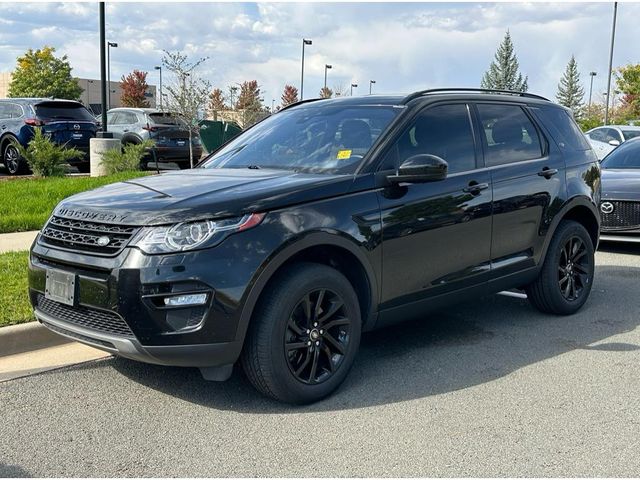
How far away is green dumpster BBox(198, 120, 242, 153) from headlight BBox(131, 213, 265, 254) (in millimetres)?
17426

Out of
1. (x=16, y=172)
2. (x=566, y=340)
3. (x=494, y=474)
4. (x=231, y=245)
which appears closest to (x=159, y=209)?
(x=231, y=245)

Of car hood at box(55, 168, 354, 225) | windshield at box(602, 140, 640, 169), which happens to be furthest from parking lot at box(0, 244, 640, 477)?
windshield at box(602, 140, 640, 169)

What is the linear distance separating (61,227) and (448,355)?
2.80 meters

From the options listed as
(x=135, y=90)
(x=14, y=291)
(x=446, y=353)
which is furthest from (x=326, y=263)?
(x=135, y=90)

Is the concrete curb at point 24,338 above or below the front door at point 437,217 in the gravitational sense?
below

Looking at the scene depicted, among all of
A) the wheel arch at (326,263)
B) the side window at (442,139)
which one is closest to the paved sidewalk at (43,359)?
the wheel arch at (326,263)

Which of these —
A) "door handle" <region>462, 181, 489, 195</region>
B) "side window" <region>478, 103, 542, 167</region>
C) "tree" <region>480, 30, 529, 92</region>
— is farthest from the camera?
"tree" <region>480, 30, 529, 92</region>

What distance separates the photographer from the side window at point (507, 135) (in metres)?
5.45

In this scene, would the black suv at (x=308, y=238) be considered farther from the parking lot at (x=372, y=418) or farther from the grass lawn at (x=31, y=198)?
the grass lawn at (x=31, y=198)

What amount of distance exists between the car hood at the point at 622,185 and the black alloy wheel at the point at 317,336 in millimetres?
6263

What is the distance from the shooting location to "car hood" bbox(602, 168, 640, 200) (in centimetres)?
910

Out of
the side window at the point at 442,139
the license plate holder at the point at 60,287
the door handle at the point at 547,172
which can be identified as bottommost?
the license plate holder at the point at 60,287

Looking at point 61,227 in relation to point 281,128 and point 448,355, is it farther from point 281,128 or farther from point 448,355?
point 448,355

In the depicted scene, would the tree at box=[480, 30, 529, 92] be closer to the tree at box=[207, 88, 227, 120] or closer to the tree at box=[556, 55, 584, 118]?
the tree at box=[556, 55, 584, 118]
